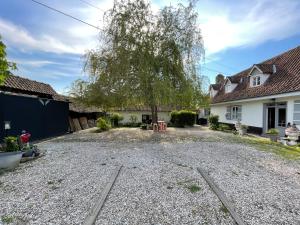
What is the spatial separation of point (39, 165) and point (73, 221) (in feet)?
13.4

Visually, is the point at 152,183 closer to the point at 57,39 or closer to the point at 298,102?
the point at 57,39

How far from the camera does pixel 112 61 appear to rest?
46.8ft

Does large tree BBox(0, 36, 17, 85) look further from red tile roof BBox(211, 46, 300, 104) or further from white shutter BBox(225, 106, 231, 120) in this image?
white shutter BBox(225, 106, 231, 120)

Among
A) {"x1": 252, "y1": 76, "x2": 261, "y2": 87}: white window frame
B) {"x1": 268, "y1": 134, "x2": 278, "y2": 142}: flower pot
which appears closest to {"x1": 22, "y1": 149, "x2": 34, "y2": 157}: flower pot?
{"x1": 268, "y1": 134, "x2": 278, "y2": 142}: flower pot

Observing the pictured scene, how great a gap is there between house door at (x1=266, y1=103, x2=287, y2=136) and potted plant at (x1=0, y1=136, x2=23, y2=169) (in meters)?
14.4

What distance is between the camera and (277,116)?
50.3 ft

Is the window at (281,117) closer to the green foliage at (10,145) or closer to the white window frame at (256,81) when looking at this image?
the white window frame at (256,81)

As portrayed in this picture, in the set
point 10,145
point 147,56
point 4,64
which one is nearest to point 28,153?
point 10,145

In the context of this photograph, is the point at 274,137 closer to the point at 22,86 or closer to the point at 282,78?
the point at 282,78

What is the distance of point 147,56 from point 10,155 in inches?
370

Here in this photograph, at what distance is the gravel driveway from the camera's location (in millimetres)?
3721

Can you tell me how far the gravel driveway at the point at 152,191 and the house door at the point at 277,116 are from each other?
811cm

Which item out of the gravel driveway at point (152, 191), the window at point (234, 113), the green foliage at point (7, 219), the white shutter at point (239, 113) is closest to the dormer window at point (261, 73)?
the white shutter at point (239, 113)

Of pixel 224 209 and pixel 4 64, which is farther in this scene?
pixel 4 64
